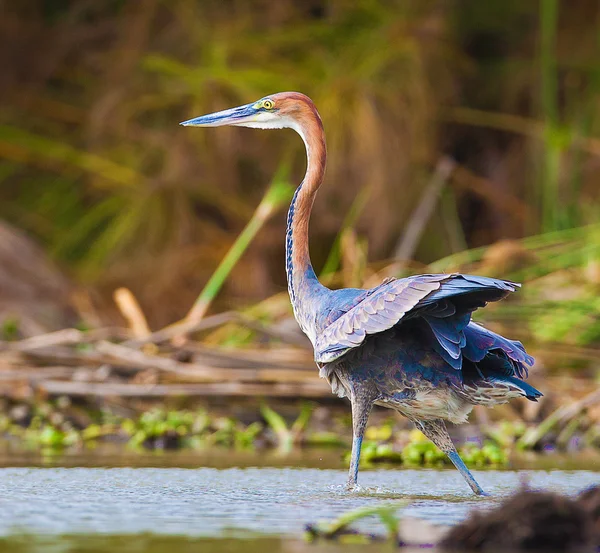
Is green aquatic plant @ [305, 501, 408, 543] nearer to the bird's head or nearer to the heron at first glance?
the heron

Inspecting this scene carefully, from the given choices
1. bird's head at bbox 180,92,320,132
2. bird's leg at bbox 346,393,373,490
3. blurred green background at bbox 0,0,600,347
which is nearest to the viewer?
bird's leg at bbox 346,393,373,490

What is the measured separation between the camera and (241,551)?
11.1ft

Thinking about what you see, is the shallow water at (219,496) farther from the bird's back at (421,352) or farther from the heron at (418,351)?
the bird's back at (421,352)

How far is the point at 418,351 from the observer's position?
522 centimetres

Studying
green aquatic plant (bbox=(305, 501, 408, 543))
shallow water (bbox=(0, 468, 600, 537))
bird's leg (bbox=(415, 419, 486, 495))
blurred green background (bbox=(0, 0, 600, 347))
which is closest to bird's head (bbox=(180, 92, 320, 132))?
bird's leg (bbox=(415, 419, 486, 495))

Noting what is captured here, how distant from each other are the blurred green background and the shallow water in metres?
5.86

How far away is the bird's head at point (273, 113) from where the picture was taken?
6.07 meters

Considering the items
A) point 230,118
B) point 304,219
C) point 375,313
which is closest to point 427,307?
point 375,313

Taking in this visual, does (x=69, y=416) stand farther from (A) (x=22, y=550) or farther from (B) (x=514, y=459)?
(A) (x=22, y=550)

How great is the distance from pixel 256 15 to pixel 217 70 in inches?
46.2

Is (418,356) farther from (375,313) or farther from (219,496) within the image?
(219,496)

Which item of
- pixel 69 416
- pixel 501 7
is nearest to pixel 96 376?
pixel 69 416

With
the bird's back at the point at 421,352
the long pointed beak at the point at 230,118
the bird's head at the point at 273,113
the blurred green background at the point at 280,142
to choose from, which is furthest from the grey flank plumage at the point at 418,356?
the blurred green background at the point at 280,142

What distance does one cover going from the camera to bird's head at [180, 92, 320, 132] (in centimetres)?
607
